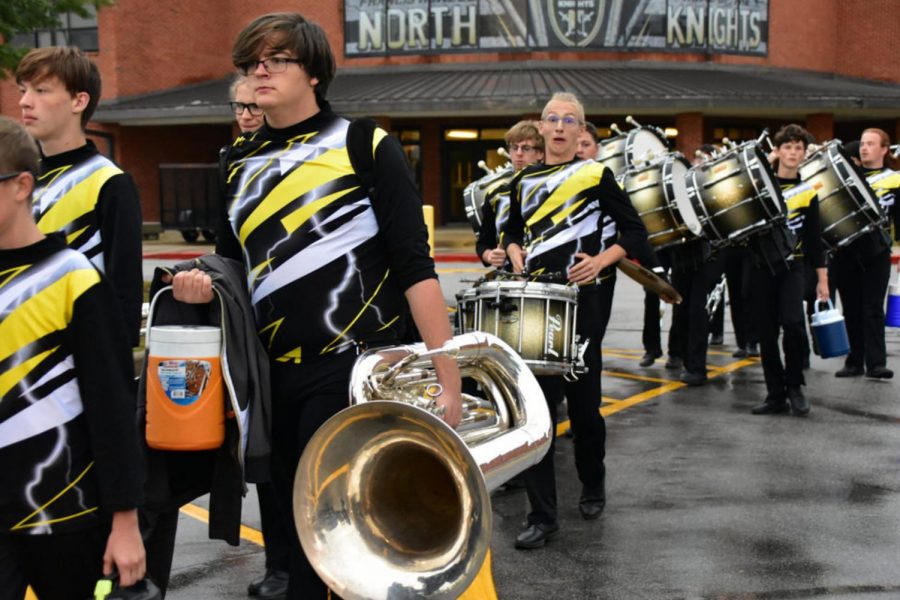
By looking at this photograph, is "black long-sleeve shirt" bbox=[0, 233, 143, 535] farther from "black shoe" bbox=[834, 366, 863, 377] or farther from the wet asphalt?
"black shoe" bbox=[834, 366, 863, 377]

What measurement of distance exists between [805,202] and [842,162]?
1.28 meters

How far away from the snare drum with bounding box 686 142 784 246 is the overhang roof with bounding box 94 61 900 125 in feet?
60.0

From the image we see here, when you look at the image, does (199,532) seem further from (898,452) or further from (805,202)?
(805,202)

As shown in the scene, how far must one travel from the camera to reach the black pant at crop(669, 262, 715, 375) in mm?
10055

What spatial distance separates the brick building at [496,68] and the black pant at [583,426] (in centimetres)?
2257

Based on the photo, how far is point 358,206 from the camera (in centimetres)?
336

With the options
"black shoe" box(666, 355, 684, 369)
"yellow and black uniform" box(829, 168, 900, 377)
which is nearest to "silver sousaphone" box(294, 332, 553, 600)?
"yellow and black uniform" box(829, 168, 900, 377)

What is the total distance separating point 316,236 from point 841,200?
7513 millimetres

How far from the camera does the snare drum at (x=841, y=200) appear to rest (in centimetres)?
969

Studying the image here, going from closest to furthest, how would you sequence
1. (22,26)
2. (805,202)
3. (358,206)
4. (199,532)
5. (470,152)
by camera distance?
1. (358,206)
2. (199,532)
3. (805,202)
4. (22,26)
5. (470,152)

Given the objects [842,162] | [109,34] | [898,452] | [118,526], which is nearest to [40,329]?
[118,526]

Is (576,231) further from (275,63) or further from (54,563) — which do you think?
(54,563)

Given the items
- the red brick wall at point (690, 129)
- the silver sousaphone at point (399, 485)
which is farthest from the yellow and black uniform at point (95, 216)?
the red brick wall at point (690, 129)

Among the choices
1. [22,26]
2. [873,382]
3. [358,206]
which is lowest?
[873,382]
